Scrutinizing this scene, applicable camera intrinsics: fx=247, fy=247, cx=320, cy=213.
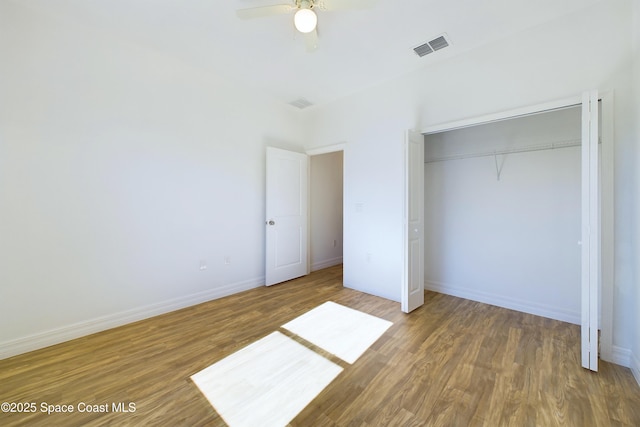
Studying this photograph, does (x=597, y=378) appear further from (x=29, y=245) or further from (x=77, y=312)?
(x=29, y=245)

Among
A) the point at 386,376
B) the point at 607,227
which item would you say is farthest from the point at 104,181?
the point at 607,227

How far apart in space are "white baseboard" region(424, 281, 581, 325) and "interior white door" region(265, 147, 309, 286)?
2236 mm

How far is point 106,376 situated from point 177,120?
9.00 feet

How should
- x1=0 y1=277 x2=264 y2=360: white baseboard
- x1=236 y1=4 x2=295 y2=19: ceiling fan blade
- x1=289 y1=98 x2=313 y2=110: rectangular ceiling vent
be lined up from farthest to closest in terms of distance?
x1=289 y1=98 x2=313 y2=110: rectangular ceiling vent → x1=0 y1=277 x2=264 y2=360: white baseboard → x1=236 y1=4 x2=295 y2=19: ceiling fan blade

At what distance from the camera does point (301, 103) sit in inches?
169

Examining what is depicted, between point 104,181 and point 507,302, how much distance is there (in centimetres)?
498

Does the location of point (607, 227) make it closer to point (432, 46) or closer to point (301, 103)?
point (432, 46)

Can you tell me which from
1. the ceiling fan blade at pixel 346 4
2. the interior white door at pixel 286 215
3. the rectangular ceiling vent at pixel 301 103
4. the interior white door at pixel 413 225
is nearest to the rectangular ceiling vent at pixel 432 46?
the interior white door at pixel 413 225

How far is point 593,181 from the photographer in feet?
6.33

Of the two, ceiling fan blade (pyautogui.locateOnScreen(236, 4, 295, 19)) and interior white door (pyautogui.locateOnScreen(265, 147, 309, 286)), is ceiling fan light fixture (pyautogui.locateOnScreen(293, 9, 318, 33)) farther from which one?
interior white door (pyautogui.locateOnScreen(265, 147, 309, 286))

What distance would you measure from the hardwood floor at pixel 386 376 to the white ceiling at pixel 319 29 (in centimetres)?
311

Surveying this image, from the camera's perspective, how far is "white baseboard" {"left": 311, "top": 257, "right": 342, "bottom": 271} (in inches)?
198

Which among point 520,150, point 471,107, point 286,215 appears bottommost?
point 286,215

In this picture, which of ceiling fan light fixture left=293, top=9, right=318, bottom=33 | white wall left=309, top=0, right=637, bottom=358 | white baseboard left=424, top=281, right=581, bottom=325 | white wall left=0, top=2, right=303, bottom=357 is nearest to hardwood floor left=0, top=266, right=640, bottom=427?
white baseboard left=424, top=281, right=581, bottom=325
